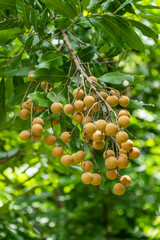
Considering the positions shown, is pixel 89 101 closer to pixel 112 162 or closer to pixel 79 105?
pixel 79 105

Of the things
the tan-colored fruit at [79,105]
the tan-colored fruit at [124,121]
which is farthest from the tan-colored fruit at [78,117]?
the tan-colored fruit at [124,121]

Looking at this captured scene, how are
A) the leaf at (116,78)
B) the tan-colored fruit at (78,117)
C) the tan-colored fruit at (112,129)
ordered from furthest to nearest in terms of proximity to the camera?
the leaf at (116,78) → the tan-colored fruit at (78,117) → the tan-colored fruit at (112,129)

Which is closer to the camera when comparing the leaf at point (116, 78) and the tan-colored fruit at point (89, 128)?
the tan-colored fruit at point (89, 128)

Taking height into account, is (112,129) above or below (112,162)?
above

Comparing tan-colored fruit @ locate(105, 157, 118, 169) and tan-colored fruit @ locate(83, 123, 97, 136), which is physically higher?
tan-colored fruit @ locate(83, 123, 97, 136)

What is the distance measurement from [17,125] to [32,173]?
1.09 metres

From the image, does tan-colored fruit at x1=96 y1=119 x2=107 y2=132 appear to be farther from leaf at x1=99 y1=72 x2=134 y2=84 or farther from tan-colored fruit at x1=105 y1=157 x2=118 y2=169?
leaf at x1=99 y1=72 x2=134 y2=84

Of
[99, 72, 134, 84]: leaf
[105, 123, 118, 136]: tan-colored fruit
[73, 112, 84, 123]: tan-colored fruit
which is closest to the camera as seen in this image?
Result: [105, 123, 118, 136]: tan-colored fruit

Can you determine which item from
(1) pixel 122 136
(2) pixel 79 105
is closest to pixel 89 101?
(2) pixel 79 105

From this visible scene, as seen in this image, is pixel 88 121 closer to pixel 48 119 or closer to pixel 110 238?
pixel 48 119

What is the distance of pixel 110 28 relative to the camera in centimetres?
132

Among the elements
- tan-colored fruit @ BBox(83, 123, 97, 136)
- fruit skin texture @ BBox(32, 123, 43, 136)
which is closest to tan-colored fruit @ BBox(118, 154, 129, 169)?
tan-colored fruit @ BBox(83, 123, 97, 136)

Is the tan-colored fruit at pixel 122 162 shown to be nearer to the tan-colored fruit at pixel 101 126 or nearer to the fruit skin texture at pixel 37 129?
the tan-colored fruit at pixel 101 126

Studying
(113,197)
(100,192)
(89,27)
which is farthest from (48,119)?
(100,192)
